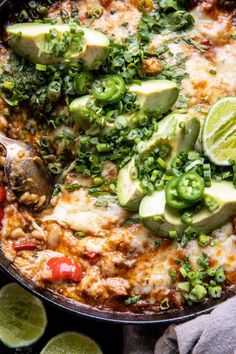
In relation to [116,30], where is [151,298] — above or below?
below

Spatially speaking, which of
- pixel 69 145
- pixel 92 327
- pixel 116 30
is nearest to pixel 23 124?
pixel 69 145

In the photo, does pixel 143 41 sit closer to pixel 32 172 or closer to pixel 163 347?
pixel 32 172

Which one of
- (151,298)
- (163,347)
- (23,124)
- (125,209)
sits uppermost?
(23,124)

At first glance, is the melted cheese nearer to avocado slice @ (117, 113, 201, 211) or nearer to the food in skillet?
the food in skillet

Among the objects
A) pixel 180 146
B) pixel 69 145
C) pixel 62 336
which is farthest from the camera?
pixel 62 336

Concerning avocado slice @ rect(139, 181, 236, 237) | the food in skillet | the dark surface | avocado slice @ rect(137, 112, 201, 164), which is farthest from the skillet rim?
avocado slice @ rect(137, 112, 201, 164)

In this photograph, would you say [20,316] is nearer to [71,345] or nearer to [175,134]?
[71,345]
